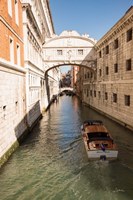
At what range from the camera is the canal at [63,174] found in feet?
27.2

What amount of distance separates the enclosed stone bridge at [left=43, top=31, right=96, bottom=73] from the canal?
17.6 meters

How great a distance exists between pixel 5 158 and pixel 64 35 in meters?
21.9

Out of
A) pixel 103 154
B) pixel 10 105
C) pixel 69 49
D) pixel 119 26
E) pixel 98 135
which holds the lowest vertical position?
pixel 103 154

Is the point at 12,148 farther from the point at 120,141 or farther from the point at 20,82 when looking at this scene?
the point at 120,141

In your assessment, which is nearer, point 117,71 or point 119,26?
point 119,26

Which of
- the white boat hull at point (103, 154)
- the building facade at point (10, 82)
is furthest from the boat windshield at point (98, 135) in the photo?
the building facade at point (10, 82)

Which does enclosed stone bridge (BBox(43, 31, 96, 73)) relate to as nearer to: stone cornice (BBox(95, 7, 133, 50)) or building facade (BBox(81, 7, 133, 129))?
building facade (BBox(81, 7, 133, 129))

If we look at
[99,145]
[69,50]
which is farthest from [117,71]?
[99,145]

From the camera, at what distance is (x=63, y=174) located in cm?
999

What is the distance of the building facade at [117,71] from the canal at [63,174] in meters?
5.10

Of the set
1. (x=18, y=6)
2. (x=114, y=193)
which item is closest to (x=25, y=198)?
(x=114, y=193)

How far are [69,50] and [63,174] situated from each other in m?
22.6

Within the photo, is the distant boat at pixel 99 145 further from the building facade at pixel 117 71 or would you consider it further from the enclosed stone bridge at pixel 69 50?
the enclosed stone bridge at pixel 69 50

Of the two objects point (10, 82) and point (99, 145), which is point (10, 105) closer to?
point (10, 82)
